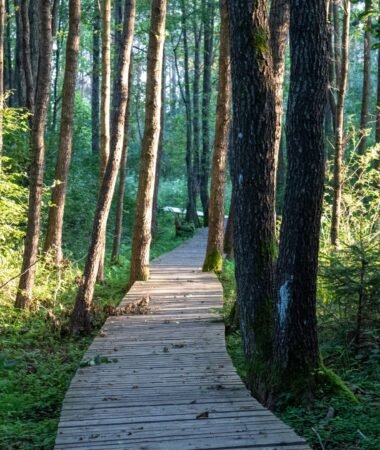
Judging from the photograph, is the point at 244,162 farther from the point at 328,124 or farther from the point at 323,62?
the point at 328,124

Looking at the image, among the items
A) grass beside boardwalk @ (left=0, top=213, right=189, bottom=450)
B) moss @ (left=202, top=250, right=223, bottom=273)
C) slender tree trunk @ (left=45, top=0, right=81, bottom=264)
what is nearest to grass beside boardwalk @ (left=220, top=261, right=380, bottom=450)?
grass beside boardwalk @ (left=0, top=213, right=189, bottom=450)

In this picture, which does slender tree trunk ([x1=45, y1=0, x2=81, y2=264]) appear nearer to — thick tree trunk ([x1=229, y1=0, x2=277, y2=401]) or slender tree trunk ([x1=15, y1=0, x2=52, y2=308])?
slender tree trunk ([x1=15, y1=0, x2=52, y2=308])

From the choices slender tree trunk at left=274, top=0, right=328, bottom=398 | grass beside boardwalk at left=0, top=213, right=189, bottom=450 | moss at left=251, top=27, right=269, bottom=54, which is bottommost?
grass beside boardwalk at left=0, top=213, right=189, bottom=450

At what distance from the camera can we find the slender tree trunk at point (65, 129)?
11922mm

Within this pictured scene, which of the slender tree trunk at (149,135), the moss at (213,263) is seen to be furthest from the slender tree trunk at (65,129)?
the moss at (213,263)

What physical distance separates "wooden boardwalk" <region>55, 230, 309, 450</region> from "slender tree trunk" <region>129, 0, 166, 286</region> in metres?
2.56

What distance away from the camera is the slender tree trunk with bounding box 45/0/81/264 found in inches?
469

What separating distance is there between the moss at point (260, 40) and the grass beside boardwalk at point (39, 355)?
3884 mm

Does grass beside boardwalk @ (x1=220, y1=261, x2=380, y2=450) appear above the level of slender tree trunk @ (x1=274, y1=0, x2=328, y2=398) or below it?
below

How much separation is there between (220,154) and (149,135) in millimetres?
2640

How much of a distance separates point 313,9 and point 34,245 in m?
6.78

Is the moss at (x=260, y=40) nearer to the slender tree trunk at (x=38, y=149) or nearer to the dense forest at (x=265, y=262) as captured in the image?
the dense forest at (x=265, y=262)

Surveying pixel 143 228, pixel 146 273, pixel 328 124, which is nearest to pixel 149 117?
pixel 143 228

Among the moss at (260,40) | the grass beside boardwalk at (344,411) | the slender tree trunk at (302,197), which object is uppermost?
the moss at (260,40)
